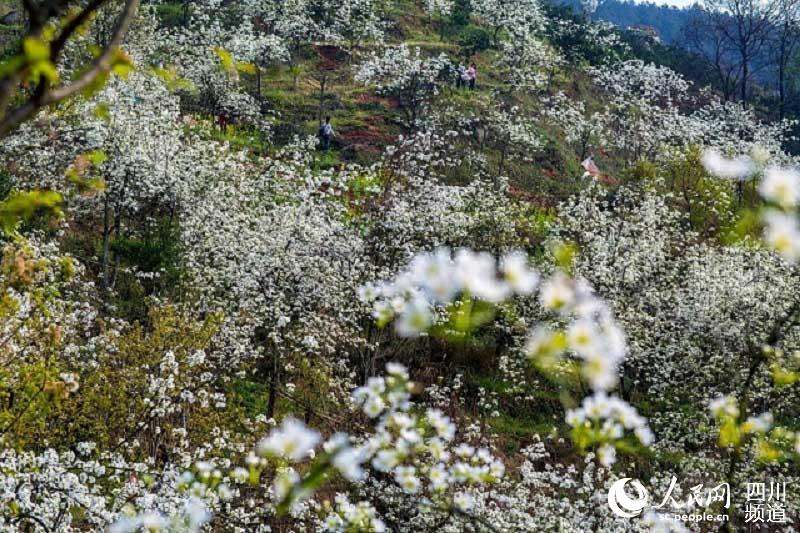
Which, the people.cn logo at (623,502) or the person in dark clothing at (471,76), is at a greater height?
the person in dark clothing at (471,76)

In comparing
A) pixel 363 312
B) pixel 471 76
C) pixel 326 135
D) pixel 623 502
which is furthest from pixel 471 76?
pixel 623 502

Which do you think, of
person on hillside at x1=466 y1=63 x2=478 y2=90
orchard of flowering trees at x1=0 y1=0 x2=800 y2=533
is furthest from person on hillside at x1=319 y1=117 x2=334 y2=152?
person on hillside at x1=466 y1=63 x2=478 y2=90

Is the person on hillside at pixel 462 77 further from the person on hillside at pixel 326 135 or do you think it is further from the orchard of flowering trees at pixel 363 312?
the person on hillside at pixel 326 135

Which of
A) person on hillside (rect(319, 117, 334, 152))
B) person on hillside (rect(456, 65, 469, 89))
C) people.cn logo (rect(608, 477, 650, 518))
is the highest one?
person on hillside (rect(456, 65, 469, 89))

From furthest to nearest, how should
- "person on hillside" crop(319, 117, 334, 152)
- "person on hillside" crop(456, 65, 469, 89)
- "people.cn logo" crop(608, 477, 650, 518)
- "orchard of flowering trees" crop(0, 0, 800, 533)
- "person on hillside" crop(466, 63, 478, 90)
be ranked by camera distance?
1. "person on hillside" crop(466, 63, 478, 90)
2. "person on hillside" crop(456, 65, 469, 89)
3. "person on hillside" crop(319, 117, 334, 152)
4. "people.cn logo" crop(608, 477, 650, 518)
5. "orchard of flowering trees" crop(0, 0, 800, 533)

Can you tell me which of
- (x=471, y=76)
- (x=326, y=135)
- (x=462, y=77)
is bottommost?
(x=326, y=135)

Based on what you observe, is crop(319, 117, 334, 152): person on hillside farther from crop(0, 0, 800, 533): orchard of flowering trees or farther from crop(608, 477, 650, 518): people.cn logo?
crop(608, 477, 650, 518): people.cn logo

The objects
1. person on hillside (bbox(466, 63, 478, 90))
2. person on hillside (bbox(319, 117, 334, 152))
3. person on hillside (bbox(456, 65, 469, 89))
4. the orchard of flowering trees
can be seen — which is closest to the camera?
the orchard of flowering trees

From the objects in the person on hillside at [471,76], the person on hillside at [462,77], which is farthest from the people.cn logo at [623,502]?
the person on hillside at [471,76]

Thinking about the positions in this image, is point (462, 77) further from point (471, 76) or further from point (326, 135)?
point (326, 135)
